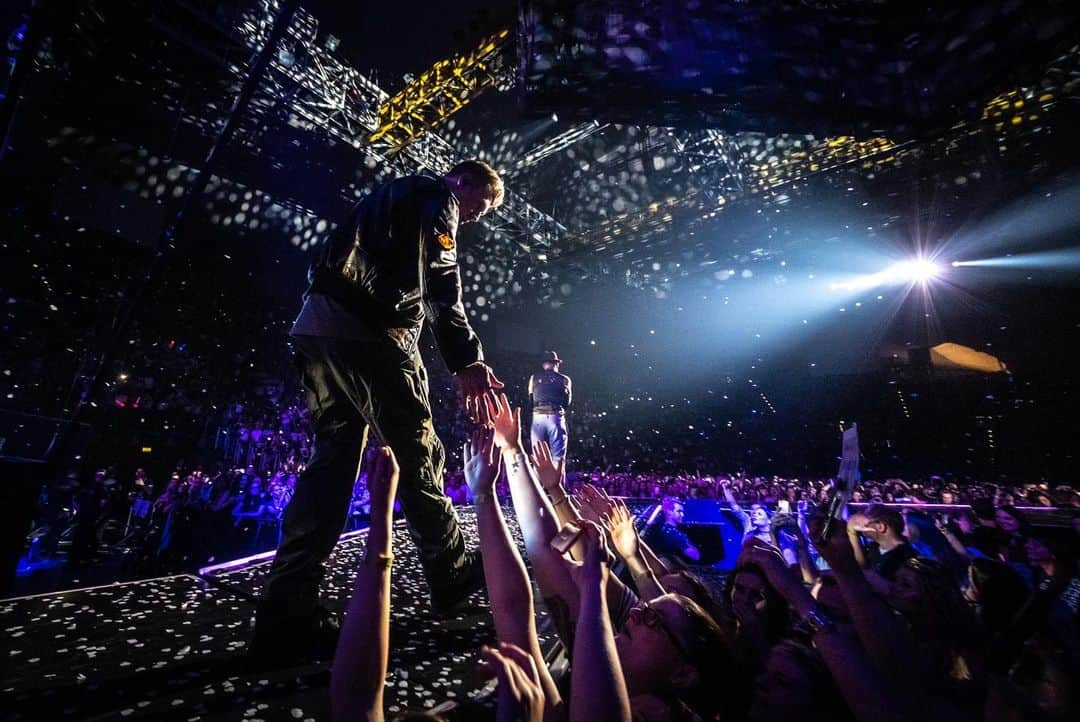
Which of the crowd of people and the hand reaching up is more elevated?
the hand reaching up

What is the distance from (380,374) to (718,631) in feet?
4.52

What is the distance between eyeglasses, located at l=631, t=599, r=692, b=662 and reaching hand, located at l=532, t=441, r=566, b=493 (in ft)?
3.32

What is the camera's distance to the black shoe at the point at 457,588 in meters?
1.81

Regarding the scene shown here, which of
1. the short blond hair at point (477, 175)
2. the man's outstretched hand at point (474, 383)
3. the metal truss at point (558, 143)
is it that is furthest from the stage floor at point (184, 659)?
the metal truss at point (558, 143)

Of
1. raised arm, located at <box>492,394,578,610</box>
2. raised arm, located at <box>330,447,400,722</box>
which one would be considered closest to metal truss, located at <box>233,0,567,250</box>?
raised arm, located at <box>492,394,578,610</box>

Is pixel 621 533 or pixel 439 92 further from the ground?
pixel 439 92

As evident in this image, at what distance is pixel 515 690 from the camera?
0.74 metres

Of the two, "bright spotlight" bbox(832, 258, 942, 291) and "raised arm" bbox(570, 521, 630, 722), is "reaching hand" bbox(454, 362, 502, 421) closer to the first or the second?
"raised arm" bbox(570, 521, 630, 722)

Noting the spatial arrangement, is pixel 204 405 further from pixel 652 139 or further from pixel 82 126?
pixel 652 139

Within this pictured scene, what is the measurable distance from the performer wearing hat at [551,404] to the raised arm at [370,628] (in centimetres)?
530

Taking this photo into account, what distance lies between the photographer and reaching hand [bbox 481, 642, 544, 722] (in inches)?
28.6

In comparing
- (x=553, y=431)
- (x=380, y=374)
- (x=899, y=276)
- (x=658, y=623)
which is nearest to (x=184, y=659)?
(x=380, y=374)

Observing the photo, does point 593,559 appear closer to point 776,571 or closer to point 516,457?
point 516,457

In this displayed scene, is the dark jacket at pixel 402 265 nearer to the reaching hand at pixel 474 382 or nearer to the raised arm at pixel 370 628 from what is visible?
the reaching hand at pixel 474 382
